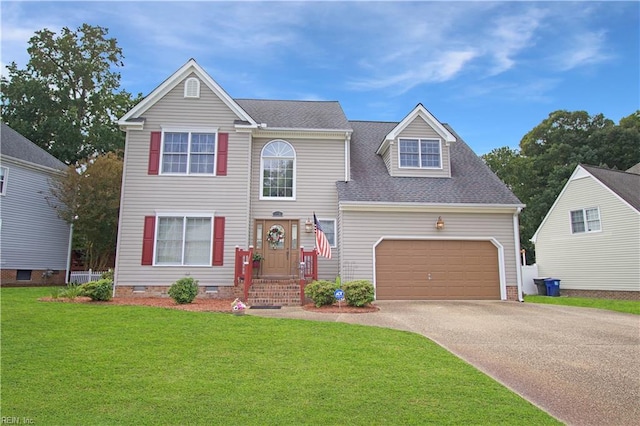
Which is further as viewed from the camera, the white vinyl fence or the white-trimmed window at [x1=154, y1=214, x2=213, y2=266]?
the white vinyl fence

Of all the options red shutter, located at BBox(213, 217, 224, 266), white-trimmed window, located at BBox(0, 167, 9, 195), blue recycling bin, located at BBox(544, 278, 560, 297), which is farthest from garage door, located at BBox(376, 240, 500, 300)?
white-trimmed window, located at BBox(0, 167, 9, 195)

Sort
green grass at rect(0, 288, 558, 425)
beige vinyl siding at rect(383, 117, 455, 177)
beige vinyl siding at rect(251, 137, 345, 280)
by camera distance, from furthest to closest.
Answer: beige vinyl siding at rect(383, 117, 455, 177)
beige vinyl siding at rect(251, 137, 345, 280)
green grass at rect(0, 288, 558, 425)

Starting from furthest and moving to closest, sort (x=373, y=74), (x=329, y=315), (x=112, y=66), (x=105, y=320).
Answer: (x=112, y=66), (x=373, y=74), (x=329, y=315), (x=105, y=320)

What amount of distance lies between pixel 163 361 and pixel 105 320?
330 cm

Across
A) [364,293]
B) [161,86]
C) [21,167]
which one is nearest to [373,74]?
[161,86]

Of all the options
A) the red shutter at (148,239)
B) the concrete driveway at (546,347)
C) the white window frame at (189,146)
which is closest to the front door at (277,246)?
the white window frame at (189,146)

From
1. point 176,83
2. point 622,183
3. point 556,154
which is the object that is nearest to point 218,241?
point 176,83

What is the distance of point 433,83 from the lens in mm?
19281

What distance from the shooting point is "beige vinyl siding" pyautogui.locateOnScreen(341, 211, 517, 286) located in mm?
13898

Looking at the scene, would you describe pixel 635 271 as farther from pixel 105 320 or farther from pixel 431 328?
pixel 105 320

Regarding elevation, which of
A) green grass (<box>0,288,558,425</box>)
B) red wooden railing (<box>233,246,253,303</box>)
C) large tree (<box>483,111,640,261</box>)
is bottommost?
green grass (<box>0,288,558,425</box>)

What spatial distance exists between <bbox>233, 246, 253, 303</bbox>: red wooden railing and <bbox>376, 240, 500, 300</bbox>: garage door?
14.7ft

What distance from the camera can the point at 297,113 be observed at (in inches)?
670

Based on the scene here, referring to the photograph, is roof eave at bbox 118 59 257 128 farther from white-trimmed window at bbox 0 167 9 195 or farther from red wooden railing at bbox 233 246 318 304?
white-trimmed window at bbox 0 167 9 195
